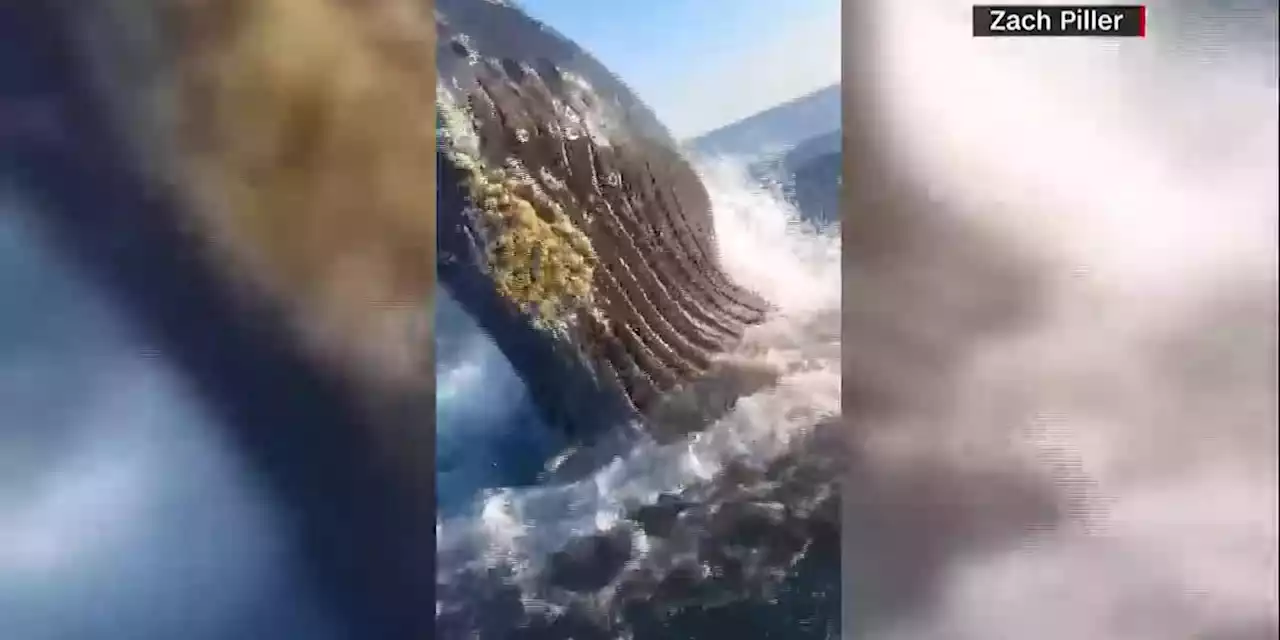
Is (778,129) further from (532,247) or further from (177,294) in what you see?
(177,294)

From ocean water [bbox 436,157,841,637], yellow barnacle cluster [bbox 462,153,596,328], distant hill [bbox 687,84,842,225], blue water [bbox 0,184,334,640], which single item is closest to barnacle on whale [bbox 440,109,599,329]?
yellow barnacle cluster [bbox 462,153,596,328]

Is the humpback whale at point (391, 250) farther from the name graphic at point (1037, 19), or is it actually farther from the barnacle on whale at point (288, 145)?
the name graphic at point (1037, 19)

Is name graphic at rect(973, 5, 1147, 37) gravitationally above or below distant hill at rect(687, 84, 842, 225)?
above

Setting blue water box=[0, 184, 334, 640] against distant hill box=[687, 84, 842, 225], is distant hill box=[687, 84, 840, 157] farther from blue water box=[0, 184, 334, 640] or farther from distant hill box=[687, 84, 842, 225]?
blue water box=[0, 184, 334, 640]

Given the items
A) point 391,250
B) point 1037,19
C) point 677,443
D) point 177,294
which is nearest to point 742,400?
point 677,443

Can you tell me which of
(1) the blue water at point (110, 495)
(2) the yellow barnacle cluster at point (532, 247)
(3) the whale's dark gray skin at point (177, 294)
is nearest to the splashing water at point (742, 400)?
(2) the yellow barnacle cluster at point (532, 247)

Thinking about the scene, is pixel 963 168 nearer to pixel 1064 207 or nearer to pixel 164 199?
pixel 1064 207

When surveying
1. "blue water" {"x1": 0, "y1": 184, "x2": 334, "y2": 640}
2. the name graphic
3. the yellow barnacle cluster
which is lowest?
"blue water" {"x1": 0, "y1": 184, "x2": 334, "y2": 640}

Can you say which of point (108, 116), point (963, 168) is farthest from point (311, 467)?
point (963, 168)
